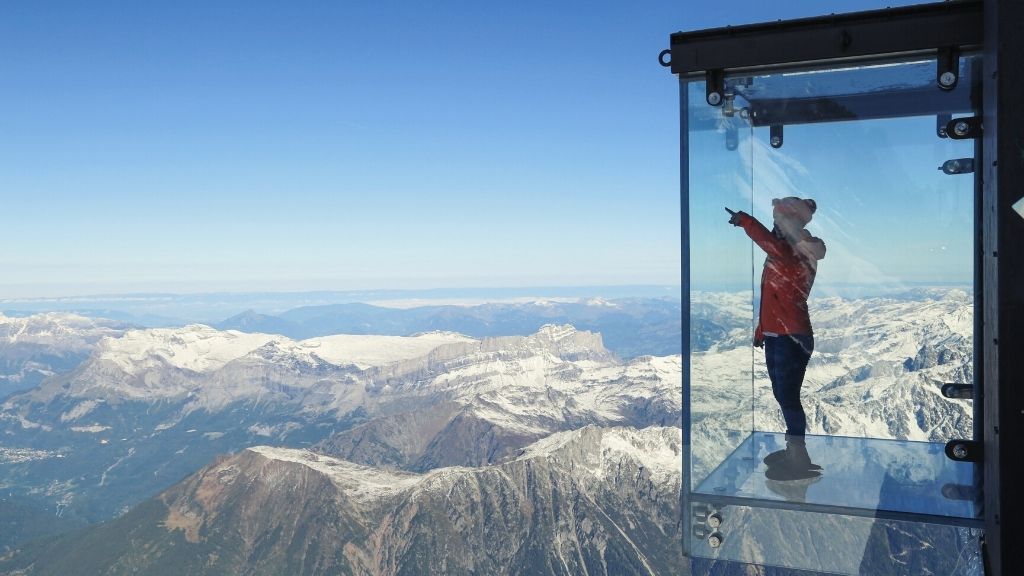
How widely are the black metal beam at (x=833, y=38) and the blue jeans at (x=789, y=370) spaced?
1.96 m

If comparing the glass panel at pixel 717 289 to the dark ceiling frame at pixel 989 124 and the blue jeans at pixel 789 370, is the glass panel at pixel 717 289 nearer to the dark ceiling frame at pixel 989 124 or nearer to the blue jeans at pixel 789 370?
the blue jeans at pixel 789 370

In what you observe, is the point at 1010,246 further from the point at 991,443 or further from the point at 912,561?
the point at 912,561

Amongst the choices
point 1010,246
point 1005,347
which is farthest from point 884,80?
point 1005,347

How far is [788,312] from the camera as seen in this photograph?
582cm

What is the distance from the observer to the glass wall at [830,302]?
4996mm

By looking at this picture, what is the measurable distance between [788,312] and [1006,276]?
1.79m

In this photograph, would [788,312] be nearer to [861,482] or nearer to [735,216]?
[735,216]

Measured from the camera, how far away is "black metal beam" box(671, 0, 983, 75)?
15.1 feet

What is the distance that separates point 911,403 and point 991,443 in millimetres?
942

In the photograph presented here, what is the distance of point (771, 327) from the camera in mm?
5930

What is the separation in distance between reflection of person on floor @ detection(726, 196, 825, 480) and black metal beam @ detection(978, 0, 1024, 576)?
1.42 m

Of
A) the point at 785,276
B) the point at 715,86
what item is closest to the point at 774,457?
the point at 785,276

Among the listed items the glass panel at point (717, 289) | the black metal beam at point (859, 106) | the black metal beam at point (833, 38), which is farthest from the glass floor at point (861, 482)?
the black metal beam at point (833, 38)

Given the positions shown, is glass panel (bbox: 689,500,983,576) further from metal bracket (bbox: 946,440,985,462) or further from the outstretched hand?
the outstretched hand
